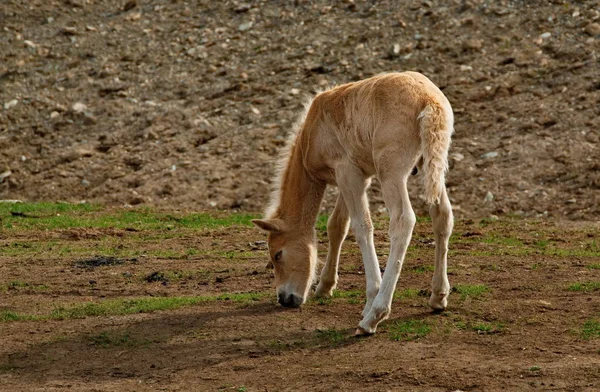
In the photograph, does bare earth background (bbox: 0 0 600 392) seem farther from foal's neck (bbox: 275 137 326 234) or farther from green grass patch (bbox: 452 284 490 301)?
foal's neck (bbox: 275 137 326 234)

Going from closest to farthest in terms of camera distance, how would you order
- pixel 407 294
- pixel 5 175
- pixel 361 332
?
pixel 361 332, pixel 407 294, pixel 5 175

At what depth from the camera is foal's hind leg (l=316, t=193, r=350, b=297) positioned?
31.3 feet

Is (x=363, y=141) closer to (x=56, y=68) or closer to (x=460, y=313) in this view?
(x=460, y=313)

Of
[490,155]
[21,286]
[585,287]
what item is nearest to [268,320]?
[21,286]

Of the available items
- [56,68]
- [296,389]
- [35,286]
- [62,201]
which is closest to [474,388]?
[296,389]

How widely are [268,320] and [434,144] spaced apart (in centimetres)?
222

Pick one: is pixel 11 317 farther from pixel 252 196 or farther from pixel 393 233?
pixel 252 196

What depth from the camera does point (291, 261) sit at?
9.08 metres

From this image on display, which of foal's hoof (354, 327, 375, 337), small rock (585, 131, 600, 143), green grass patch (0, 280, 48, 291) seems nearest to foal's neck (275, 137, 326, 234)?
foal's hoof (354, 327, 375, 337)

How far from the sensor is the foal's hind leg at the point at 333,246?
953 centimetres

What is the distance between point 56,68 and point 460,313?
14.3 meters

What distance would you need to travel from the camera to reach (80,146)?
1805 centimetres

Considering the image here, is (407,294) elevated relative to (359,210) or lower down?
lower down

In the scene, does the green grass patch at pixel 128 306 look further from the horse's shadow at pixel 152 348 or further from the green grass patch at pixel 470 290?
the green grass patch at pixel 470 290
